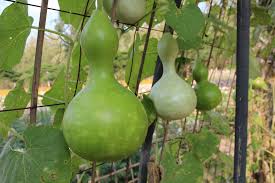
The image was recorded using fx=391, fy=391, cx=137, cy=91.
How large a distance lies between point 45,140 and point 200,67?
46cm

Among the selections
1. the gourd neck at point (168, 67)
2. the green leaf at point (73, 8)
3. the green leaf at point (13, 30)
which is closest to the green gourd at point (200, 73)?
the gourd neck at point (168, 67)

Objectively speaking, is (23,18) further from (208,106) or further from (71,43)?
(208,106)

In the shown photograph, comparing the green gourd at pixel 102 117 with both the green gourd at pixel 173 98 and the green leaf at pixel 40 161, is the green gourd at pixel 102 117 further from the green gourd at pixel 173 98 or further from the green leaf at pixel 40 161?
the green gourd at pixel 173 98

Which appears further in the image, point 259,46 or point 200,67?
point 259,46

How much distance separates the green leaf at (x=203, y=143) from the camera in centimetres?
89

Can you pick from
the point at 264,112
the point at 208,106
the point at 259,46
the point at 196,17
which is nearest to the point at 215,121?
the point at 208,106

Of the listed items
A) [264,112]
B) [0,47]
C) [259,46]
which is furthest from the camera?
[264,112]

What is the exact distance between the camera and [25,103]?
0.71 m

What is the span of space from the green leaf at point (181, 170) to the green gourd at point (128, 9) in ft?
1.08

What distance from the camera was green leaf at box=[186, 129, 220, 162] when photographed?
89cm

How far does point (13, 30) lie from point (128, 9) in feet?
0.60

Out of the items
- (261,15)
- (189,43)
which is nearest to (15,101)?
(189,43)

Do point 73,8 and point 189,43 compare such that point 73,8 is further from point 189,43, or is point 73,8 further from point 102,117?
point 102,117

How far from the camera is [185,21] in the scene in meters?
0.59
